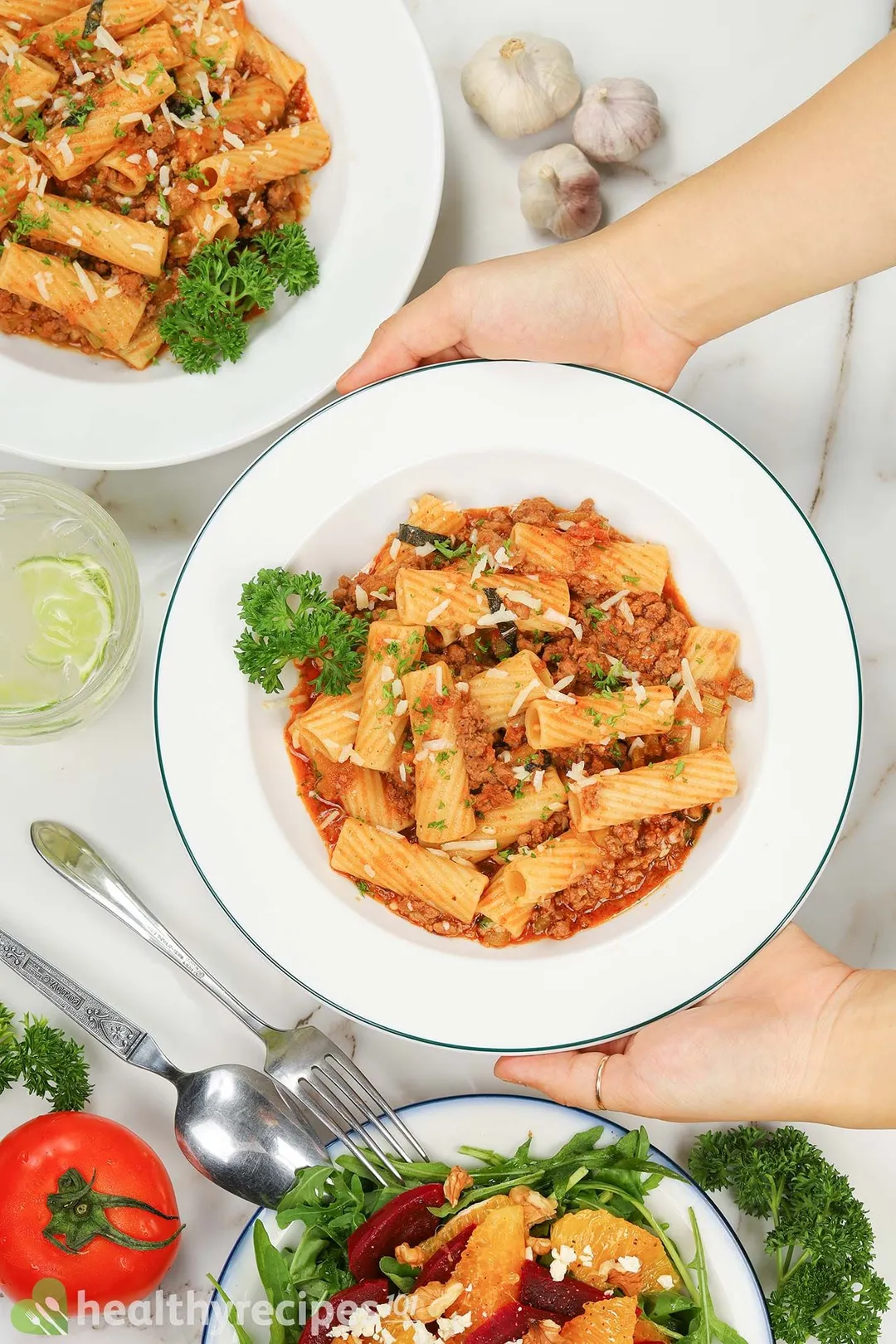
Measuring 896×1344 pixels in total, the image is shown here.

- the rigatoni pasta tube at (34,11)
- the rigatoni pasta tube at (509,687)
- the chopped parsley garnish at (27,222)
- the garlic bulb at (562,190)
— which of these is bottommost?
the rigatoni pasta tube at (509,687)

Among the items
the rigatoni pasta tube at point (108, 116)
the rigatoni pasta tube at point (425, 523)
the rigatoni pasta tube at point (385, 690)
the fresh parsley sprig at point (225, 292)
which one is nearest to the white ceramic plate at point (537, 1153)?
the rigatoni pasta tube at point (385, 690)

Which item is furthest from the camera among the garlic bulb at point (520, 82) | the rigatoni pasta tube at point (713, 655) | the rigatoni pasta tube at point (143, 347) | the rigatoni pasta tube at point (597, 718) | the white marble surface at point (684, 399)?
the white marble surface at point (684, 399)

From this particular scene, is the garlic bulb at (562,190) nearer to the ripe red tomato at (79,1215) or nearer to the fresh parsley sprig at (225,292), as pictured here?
the fresh parsley sprig at (225,292)

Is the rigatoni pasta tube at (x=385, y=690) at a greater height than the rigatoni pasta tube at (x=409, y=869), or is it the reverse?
the rigatoni pasta tube at (x=385, y=690)

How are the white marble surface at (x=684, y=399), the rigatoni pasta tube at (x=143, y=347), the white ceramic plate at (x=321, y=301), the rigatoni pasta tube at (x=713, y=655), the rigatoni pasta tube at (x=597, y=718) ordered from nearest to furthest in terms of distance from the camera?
the rigatoni pasta tube at (x=597, y=718) → the rigatoni pasta tube at (x=713, y=655) → the white ceramic plate at (x=321, y=301) → the rigatoni pasta tube at (x=143, y=347) → the white marble surface at (x=684, y=399)

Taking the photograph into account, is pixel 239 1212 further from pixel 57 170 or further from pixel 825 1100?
pixel 57 170

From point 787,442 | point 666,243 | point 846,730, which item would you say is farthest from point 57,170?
point 846,730

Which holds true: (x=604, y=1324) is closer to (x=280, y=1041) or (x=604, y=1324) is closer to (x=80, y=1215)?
(x=280, y=1041)
